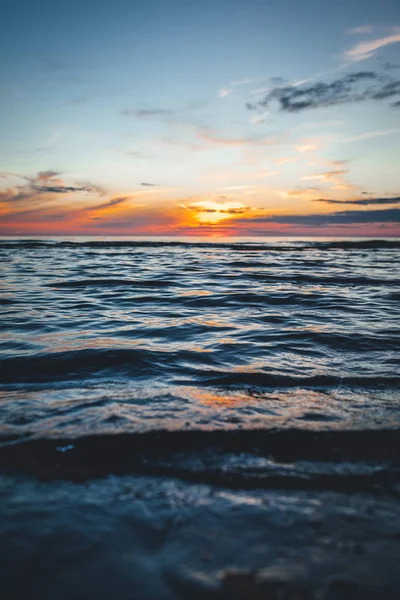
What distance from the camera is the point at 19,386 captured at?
3.67m

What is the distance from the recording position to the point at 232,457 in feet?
7.60

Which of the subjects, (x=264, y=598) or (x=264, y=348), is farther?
(x=264, y=348)

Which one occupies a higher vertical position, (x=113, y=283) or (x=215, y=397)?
(x=113, y=283)

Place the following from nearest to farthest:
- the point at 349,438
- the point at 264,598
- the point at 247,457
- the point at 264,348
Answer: the point at 264,598 → the point at 247,457 → the point at 349,438 → the point at 264,348

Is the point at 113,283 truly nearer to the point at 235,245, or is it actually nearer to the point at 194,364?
the point at 194,364

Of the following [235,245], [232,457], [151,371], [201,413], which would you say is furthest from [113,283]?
[235,245]

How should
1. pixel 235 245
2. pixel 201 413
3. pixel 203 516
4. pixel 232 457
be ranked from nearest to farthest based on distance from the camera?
pixel 203 516 < pixel 232 457 < pixel 201 413 < pixel 235 245

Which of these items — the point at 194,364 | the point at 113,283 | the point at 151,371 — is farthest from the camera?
the point at 113,283

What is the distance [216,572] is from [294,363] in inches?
125

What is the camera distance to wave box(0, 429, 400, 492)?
2.11 m

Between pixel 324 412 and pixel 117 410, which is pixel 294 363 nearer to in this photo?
pixel 324 412

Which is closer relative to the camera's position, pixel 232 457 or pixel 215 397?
pixel 232 457

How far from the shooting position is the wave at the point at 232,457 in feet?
6.91

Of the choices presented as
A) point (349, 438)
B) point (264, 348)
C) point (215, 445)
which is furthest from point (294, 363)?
point (215, 445)
